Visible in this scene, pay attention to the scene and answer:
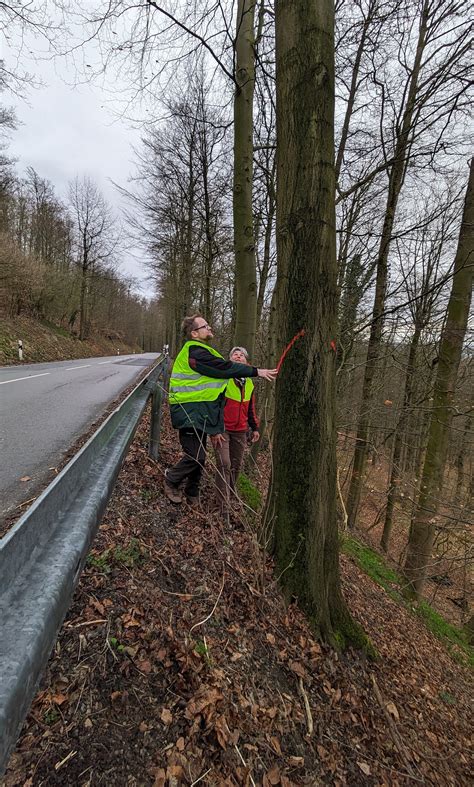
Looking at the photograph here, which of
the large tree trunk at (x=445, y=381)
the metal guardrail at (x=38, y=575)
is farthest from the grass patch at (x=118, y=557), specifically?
the large tree trunk at (x=445, y=381)

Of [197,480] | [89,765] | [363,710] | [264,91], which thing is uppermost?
[264,91]

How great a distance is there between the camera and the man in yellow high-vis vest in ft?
11.2

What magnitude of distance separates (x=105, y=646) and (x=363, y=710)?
1.80 m

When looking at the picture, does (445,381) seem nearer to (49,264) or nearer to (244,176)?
(244,176)

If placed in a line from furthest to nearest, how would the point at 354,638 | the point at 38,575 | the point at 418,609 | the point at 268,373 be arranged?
the point at 418,609
the point at 268,373
the point at 354,638
the point at 38,575

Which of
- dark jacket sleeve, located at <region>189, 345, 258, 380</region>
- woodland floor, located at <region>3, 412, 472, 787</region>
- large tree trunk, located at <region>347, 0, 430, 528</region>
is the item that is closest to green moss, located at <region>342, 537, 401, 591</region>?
large tree trunk, located at <region>347, 0, 430, 528</region>

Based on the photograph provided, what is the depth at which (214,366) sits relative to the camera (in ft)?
11.1

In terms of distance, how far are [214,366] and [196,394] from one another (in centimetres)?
35

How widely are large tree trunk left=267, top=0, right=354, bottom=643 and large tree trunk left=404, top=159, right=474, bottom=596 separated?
4.35m

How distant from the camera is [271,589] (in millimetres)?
2832

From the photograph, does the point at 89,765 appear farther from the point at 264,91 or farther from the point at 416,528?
the point at 264,91

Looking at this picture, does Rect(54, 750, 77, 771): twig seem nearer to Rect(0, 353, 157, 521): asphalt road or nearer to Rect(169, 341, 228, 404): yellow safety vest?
Rect(0, 353, 157, 521): asphalt road

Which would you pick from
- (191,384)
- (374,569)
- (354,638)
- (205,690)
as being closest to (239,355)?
(191,384)

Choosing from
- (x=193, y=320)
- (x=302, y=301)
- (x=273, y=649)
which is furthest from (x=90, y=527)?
(x=193, y=320)
